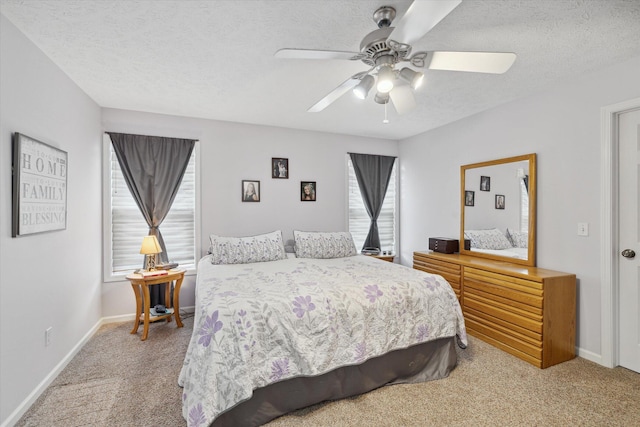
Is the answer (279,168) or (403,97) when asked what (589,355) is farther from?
(279,168)

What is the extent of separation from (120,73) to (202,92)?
26.8 inches

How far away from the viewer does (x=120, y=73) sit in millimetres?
2578

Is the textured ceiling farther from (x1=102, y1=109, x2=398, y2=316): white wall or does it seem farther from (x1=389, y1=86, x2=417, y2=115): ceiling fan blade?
(x1=102, y1=109, x2=398, y2=316): white wall

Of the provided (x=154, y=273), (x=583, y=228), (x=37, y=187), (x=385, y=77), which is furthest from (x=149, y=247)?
(x=583, y=228)

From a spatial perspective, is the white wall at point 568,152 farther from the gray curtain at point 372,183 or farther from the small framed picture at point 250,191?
the small framed picture at point 250,191

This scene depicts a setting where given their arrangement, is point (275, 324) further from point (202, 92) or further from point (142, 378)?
point (202, 92)

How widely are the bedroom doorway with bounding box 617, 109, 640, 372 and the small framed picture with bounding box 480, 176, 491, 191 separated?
115 cm

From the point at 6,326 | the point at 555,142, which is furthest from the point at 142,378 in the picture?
the point at 555,142

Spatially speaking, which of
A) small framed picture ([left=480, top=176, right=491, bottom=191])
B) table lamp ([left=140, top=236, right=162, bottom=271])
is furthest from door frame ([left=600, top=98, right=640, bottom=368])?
table lamp ([left=140, top=236, right=162, bottom=271])

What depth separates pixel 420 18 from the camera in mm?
1373

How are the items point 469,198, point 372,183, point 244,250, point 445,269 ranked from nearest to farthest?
point 244,250, point 445,269, point 469,198, point 372,183

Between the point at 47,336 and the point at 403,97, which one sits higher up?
the point at 403,97

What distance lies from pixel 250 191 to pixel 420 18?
312cm

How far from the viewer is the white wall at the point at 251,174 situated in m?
3.62
